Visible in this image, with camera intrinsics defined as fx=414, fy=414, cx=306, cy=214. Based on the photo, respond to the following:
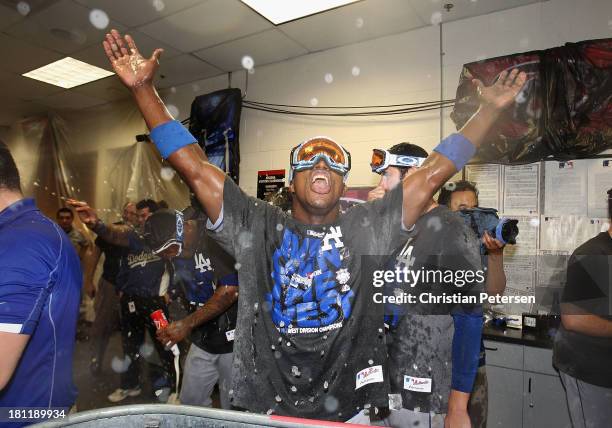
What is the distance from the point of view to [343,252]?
5.33 ft

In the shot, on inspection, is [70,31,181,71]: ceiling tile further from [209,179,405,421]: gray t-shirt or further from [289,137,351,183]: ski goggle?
[209,179,405,421]: gray t-shirt

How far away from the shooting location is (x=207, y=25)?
441 centimetres

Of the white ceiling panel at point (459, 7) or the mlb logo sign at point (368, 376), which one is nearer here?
the mlb logo sign at point (368, 376)

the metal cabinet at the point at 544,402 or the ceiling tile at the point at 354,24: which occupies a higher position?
the ceiling tile at the point at 354,24

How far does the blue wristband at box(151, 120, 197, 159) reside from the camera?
4.89 ft

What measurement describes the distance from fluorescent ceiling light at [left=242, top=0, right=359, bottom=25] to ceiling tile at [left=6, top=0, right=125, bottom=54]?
1.68 metres

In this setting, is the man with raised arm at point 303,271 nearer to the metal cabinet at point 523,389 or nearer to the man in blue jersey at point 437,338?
the man in blue jersey at point 437,338

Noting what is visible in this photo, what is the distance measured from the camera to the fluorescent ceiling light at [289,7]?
386 centimetres

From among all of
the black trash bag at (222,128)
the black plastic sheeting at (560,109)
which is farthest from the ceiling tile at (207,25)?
the black plastic sheeting at (560,109)

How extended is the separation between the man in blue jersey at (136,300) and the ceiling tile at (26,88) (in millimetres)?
3813

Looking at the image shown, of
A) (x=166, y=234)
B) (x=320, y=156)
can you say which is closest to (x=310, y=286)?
(x=320, y=156)

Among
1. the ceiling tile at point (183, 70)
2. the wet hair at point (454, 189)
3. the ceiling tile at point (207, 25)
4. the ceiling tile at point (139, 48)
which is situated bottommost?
the wet hair at point (454, 189)

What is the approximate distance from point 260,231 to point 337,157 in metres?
0.46

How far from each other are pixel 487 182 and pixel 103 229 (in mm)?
3549
